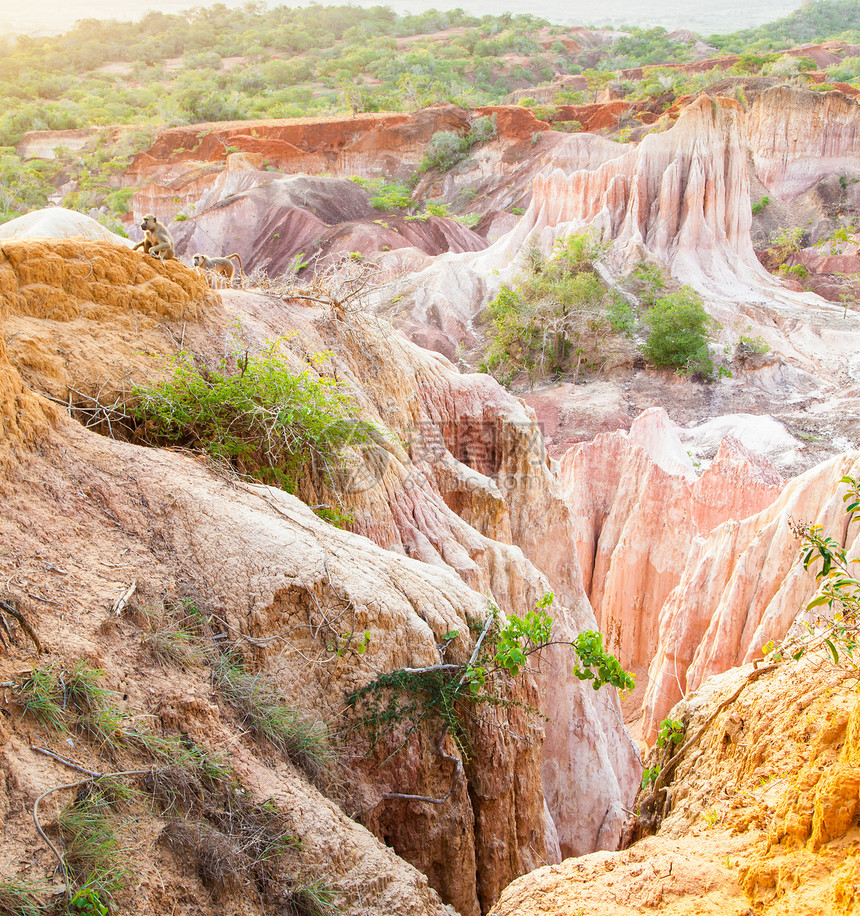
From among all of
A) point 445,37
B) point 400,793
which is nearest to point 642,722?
point 400,793

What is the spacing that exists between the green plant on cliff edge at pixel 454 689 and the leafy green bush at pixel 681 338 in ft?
63.5

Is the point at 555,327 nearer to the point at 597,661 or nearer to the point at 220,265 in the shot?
the point at 220,265

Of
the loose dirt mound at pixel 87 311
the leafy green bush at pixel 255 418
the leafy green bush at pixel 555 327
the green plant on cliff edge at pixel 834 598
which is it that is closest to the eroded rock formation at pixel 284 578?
the loose dirt mound at pixel 87 311

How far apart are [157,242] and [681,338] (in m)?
18.7

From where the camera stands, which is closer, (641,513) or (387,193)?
(641,513)

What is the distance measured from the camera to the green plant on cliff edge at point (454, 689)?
152 inches

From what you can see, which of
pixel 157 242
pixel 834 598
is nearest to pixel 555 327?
pixel 157 242

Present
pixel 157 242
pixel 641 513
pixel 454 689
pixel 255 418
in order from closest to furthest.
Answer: pixel 454 689 < pixel 255 418 < pixel 157 242 < pixel 641 513

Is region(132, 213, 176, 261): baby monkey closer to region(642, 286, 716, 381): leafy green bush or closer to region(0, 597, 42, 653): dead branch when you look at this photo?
region(0, 597, 42, 653): dead branch

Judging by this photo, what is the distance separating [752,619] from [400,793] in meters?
6.32

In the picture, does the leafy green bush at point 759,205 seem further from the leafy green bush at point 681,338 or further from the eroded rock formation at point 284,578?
A: the eroded rock formation at point 284,578

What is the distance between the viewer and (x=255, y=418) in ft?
16.5

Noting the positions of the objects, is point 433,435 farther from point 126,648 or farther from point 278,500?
point 126,648

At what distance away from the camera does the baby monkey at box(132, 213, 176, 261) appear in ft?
19.8
